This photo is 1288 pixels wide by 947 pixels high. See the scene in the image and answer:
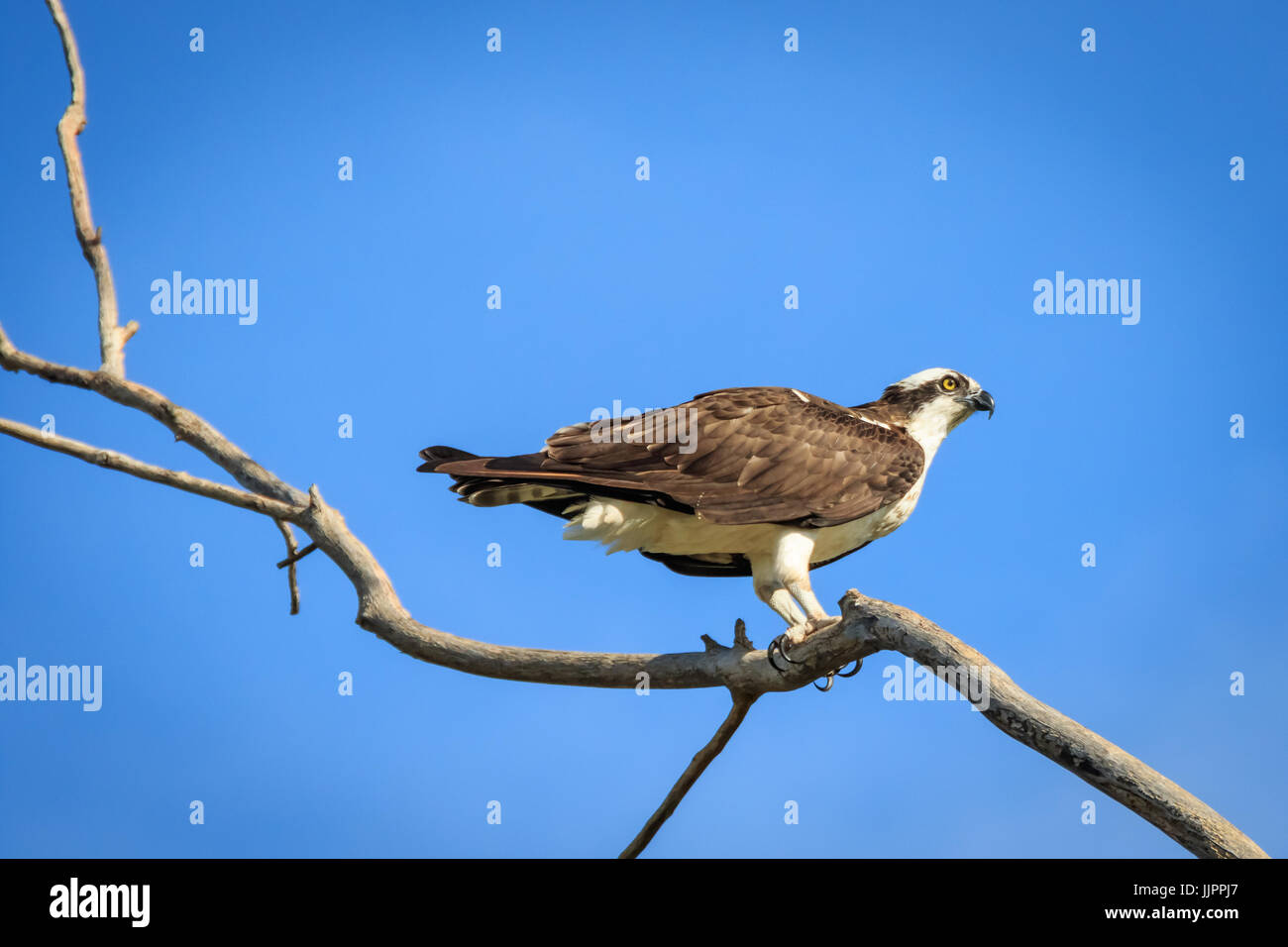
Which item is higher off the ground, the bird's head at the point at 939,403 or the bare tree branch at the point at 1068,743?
the bird's head at the point at 939,403

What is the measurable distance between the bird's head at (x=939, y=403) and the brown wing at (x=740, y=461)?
1.08 ft

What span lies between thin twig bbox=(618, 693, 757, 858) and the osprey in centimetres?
51

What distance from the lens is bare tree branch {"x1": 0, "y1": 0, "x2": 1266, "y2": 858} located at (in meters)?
4.03

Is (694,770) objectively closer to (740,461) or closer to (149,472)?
(740,461)

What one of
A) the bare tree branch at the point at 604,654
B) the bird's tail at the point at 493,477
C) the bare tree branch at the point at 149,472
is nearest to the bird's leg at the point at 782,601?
the bare tree branch at the point at 604,654

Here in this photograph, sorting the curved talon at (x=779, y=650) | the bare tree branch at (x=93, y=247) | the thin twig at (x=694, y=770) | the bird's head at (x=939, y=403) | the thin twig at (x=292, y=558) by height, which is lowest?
the thin twig at (x=694, y=770)

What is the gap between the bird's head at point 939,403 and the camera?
7465mm

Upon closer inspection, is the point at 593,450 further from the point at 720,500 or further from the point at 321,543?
the point at 321,543

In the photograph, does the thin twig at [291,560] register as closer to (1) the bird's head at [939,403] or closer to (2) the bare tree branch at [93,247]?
(2) the bare tree branch at [93,247]

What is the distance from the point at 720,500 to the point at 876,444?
47.4 inches

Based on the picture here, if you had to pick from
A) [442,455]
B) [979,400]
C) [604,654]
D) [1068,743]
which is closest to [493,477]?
[442,455]

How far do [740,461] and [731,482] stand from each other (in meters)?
0.17
